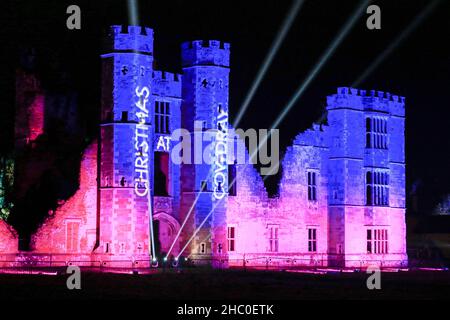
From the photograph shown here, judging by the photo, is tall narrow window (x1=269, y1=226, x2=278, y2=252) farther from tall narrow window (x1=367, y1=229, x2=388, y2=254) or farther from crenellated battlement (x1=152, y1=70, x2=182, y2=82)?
crenellated battlement (x1=152, y1=70, x2=182, y2=82)

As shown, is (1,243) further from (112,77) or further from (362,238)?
(362,238)

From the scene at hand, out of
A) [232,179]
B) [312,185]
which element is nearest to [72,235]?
[232,179]

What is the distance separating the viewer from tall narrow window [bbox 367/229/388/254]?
57.3 meters

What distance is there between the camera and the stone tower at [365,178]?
2207 inches

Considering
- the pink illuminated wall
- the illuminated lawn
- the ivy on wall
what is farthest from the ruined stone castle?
the illuminated lawn

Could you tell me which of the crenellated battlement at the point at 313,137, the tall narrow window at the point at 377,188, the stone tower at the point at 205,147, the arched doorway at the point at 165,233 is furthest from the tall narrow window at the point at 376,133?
the arched doorway at the point at 165,233

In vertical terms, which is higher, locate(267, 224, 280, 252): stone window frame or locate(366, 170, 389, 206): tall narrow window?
locate(366, 170, 389, 206): tall narrow window

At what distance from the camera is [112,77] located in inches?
1818

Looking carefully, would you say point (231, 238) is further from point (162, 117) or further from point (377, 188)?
point (377, 188)

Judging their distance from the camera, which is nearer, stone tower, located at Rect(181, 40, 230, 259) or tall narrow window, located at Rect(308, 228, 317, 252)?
stone tower, located at Rect(181, 40, 230, 259)

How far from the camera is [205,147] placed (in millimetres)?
49375

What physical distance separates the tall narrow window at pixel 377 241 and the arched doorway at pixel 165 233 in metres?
13.8
